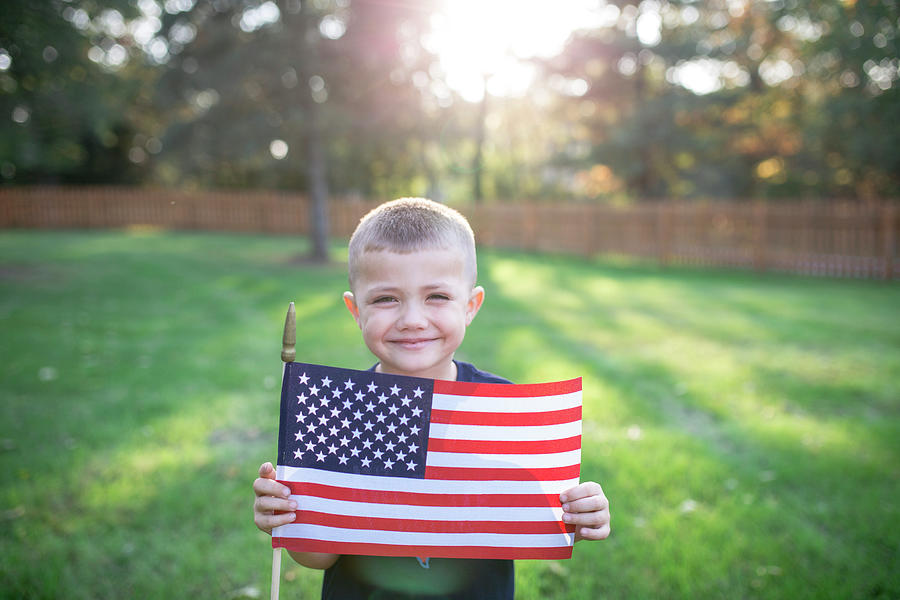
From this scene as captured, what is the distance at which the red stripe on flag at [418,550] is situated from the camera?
1844mm

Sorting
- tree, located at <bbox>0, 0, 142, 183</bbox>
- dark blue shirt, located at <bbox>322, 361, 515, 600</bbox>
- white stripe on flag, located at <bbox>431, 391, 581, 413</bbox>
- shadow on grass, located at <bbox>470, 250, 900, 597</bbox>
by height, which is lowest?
shadow on grass, located at <bbox>470, 250, 900, 597</bbox>

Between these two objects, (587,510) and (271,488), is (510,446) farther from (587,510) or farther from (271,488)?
(271,488)

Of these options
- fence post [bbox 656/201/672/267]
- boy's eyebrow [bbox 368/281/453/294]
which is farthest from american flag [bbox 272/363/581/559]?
fence post [bbox 656/201/672/267]

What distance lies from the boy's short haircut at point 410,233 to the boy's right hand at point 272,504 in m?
0.65

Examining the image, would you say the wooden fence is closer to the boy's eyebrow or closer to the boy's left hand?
the boy's left hand

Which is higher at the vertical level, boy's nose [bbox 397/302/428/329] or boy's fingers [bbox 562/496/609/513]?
boy's nose [bbox 397/302/428/329]

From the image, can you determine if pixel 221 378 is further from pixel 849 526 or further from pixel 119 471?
pixel 849 526

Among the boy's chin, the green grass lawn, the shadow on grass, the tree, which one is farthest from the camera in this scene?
the tree

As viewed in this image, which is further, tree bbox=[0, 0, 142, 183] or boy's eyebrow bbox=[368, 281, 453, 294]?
tree bbox=[0, 0, 142, 183]

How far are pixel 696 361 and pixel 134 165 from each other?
105ft

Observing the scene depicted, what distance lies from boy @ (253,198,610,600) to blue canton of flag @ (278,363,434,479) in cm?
10

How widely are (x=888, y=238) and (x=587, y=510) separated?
55.1 feet

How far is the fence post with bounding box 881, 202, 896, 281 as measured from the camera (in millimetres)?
15086

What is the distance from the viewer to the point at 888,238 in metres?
15.2
